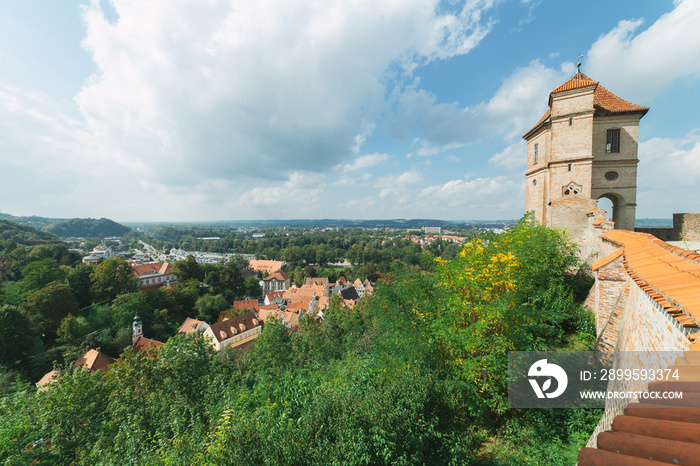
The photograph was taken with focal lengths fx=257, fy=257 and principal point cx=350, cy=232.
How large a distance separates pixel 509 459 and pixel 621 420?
18.4 ft

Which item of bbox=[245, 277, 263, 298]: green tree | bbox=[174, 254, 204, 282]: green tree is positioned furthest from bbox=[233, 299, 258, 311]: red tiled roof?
bbox=[174, 254, 204, 282]: green tree

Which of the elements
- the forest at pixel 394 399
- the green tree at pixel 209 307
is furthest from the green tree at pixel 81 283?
the forest at pixel 394 399

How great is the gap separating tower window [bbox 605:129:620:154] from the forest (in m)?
6.46

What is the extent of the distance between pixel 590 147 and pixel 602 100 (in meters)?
3.60

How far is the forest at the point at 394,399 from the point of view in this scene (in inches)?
203

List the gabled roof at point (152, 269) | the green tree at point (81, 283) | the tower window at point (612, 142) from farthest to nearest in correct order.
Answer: the gabled roof at point (152, 269) → the green tree at point (81, 283) → the tower window at point (612, 142)

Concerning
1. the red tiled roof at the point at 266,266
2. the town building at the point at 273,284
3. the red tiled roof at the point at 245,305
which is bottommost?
the town building at the point at 273,284

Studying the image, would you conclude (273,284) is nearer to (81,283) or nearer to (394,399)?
(81,283)

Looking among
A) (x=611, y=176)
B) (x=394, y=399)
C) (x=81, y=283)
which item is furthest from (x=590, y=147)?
(x=81, y=283)

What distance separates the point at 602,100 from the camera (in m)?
14.3

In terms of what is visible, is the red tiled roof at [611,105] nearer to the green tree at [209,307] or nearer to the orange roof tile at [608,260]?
the orange roof tile at [608,260]

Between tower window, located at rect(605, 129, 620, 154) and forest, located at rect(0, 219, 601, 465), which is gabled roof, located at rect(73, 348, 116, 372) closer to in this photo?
forest, located at rect(0, 219, 601, 465)

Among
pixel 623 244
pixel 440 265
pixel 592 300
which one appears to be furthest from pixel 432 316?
pixel 623 244

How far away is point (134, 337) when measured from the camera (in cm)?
3269
